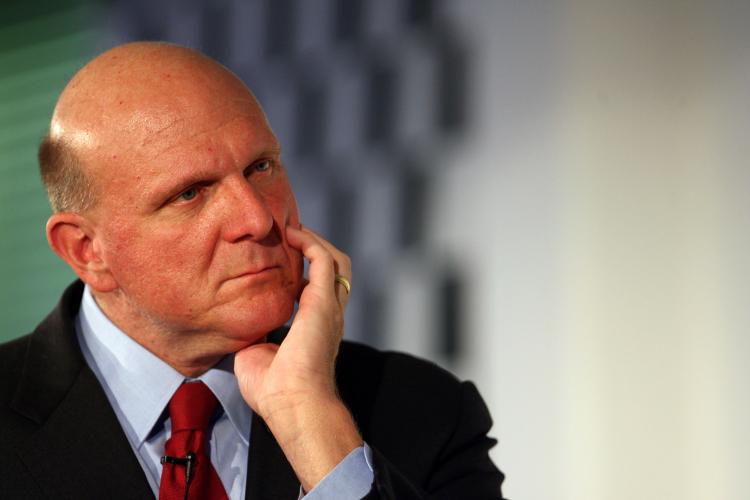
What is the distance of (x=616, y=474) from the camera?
114 inches

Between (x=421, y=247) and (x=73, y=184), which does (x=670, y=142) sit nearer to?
(x=421, y=247)

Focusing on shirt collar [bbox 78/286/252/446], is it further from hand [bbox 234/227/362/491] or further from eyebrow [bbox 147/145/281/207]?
eyebrow [bbox 147/145/281/207]

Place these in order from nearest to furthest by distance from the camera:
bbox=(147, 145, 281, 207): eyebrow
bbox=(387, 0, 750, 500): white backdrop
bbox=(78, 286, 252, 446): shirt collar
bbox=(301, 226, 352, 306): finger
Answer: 1. bbox=(147, 145, 281, 207): eyebrow
2. bbox=(78, 286, 252, 446): shirt collar
3. bbox=(301, 226, 352, 306): finger
4. bbox=(387, 0, 750, 500): white backdrop

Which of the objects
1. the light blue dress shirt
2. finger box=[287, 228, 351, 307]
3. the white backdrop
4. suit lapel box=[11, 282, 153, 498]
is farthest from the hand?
the white backdrop

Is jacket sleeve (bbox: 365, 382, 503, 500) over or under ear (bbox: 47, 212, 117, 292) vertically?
under

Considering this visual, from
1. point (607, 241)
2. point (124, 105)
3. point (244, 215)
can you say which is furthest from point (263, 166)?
point (607, 241)

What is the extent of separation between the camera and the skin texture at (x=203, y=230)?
1856mm

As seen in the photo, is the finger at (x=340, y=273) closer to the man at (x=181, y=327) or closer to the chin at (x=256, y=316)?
the man at (x=181, y=327)

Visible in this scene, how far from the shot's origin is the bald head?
1878 millimetres

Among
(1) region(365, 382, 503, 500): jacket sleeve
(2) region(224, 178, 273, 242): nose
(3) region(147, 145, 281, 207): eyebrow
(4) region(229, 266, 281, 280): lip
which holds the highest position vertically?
(3) region(147, 145, 281, 207): eyebrow

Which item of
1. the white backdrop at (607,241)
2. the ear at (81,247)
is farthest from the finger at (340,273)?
the white backdrop at (607,241)

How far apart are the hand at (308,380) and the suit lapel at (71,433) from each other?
0.23 meters

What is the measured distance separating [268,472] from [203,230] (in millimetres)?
431

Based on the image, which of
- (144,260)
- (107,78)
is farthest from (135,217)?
(107,78)
